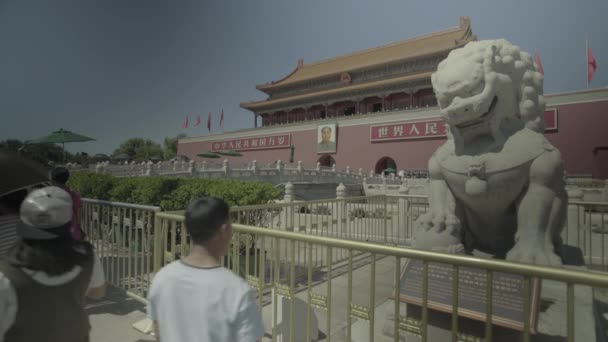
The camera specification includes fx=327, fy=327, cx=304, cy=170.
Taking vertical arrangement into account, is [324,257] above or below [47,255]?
below

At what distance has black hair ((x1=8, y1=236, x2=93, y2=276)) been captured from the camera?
1.29 m

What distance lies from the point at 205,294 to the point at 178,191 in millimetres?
5179

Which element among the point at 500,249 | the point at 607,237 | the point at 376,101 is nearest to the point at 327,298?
the point at 500,249

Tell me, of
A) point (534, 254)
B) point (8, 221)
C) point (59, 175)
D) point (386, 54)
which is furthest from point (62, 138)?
point (386, 54)

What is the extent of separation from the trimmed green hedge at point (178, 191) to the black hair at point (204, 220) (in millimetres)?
4070

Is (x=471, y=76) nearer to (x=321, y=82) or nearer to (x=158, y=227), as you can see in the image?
(x=158, y=227)

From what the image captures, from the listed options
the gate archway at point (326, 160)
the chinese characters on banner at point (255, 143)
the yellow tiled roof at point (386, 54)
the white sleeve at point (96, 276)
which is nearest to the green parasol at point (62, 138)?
the white sleeve at point (96, 276)

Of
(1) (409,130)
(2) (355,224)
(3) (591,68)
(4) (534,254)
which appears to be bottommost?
(2) (355,224)

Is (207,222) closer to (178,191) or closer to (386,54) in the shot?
(178,191)

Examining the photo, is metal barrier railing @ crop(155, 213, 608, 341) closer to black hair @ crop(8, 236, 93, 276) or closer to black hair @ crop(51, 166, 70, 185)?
black hair @ crop(8, 236, 93, 276)

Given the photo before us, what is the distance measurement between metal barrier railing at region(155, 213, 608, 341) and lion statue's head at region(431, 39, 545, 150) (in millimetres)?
1402

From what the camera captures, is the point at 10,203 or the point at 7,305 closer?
the point at 7,305

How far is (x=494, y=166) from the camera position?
2924 millimetres

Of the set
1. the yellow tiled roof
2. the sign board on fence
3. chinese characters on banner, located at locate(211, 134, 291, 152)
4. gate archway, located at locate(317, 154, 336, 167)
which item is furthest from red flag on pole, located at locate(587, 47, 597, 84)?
the sign board on fence
